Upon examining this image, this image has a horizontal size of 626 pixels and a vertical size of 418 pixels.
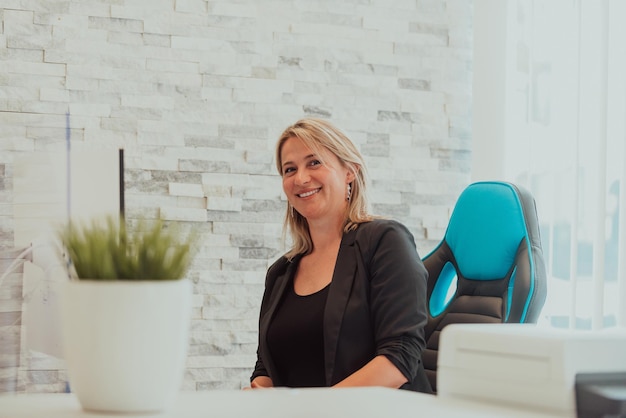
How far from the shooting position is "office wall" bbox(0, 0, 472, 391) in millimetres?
2855

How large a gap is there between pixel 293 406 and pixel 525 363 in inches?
10.6

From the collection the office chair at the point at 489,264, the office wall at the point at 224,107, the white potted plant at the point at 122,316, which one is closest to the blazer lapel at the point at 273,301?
the office chair at the point at 489,264

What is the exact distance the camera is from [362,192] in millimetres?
2246

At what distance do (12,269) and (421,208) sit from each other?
183 cm

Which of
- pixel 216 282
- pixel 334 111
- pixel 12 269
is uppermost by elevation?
pixel 334 111

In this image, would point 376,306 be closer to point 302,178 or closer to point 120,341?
point 302,178

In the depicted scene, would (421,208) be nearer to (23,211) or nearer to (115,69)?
(115,69)

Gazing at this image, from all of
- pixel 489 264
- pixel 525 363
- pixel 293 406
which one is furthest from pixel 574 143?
pixel 293 406

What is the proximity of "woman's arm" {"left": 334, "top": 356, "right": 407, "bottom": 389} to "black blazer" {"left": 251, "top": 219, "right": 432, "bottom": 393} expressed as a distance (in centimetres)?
2

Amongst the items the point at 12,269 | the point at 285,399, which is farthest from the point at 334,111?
the point at 285,399

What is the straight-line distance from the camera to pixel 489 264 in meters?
2.23

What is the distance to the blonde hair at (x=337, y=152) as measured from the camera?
7.17 feet

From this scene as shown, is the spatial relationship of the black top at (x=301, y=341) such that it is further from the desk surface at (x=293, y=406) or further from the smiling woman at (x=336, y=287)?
the desk surface at (x=293, y=406)

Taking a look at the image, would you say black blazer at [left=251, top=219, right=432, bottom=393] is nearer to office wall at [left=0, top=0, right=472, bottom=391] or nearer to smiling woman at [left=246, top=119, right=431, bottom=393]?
smiling woman at [left=246, top=119, right=431, bottom=393]
